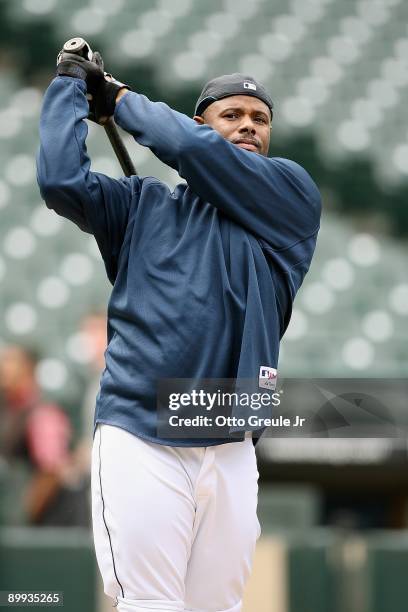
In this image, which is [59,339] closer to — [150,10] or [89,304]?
[89,304]

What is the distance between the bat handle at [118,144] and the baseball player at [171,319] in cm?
7

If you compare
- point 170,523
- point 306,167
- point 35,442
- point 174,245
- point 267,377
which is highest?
point 306,167

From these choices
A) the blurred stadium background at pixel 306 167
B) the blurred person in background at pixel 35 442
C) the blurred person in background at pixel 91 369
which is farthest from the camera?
the blurred stadium background at pixel 306 167

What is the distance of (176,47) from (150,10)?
0.45m

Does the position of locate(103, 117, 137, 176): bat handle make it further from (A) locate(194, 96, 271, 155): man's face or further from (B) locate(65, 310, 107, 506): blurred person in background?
(B) locate(65, 310, 107, 506): blurred person in background

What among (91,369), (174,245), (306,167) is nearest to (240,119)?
(174,245)

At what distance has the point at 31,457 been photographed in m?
5.31

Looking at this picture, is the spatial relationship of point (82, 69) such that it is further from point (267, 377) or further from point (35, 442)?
point (35, 442)

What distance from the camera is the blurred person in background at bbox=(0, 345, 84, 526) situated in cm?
496

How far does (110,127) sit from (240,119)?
0.89 feet

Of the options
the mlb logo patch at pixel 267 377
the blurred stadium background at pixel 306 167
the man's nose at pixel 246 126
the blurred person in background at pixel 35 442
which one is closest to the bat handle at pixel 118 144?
the man's nose at pixel 246 126

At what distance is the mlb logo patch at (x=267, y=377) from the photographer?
6.57ft

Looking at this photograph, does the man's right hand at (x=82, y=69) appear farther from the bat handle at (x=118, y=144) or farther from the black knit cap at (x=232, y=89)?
the black knit cap at (x=232, y=89)

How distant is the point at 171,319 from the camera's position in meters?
1.95
